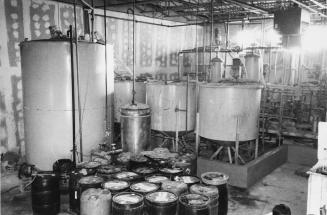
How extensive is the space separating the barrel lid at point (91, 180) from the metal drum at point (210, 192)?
1363mm

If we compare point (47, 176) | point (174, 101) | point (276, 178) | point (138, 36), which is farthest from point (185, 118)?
point (138, 36)

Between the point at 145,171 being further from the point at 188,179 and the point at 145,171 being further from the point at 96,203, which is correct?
the point at 96,203

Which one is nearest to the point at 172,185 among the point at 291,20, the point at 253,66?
the point at 291,20

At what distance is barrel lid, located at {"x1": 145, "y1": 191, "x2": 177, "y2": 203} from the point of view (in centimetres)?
383

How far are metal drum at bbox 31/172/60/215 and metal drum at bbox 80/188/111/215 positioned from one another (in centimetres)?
129

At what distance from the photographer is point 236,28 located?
1905 cm

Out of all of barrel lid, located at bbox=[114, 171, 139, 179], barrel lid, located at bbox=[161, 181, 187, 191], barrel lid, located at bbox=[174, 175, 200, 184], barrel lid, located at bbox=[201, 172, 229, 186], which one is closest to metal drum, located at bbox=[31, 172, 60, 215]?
barrel lid, located at bbox=[114, 171, 139, 179]

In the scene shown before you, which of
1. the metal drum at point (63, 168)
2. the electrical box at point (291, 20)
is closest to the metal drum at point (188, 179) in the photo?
the metal drum at point (63, 168)

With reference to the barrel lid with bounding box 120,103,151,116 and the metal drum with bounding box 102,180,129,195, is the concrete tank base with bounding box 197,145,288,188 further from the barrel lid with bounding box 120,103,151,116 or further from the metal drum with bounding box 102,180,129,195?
the metal drum with bounding box 102,180,129,195

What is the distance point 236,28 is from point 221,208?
52.6ft

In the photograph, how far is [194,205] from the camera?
3.73 meters

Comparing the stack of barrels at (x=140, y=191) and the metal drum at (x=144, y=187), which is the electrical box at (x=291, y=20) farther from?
the metal drum at (x=144, y=187)

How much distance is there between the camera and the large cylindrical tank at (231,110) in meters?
6.60

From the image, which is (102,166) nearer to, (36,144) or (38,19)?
(36,144)
